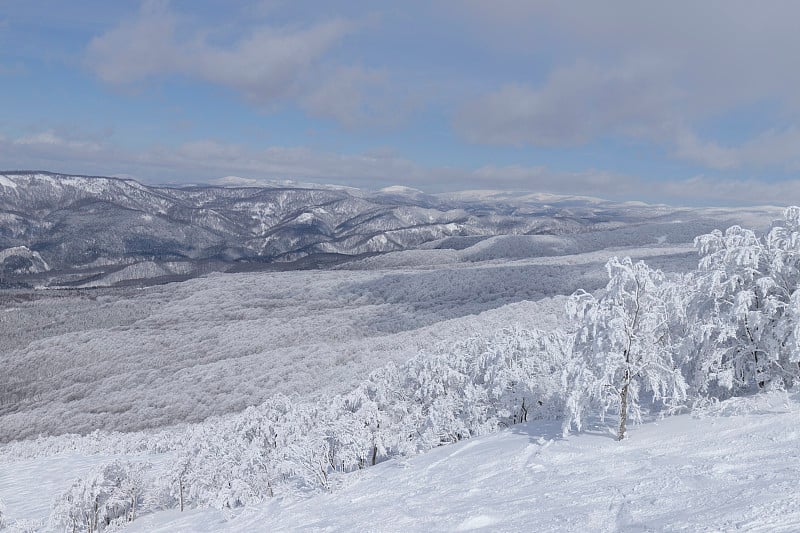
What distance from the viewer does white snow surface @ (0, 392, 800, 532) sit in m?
12.9

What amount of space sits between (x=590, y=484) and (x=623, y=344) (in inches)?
264

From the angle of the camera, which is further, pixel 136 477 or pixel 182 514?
pixel 136 477

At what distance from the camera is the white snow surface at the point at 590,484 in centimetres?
1291

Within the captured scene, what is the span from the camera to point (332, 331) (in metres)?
134

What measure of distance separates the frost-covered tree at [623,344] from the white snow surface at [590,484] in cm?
204

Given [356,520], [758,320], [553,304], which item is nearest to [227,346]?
[553,304]

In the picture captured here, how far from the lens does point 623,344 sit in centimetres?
2094

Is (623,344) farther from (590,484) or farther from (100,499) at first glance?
(100,499)

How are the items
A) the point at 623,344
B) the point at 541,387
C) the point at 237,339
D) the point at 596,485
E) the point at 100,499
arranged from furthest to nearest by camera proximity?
the point at 237,339 < the point at 100,499 < the point at 541,387 < the point at 623,344 < the point at 596,485

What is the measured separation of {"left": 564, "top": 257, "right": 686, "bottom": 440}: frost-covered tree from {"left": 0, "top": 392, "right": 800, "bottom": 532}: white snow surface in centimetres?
204

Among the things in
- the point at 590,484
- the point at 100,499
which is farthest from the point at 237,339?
the point at 590,484

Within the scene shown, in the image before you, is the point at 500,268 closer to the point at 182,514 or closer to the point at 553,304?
the point at 553,304

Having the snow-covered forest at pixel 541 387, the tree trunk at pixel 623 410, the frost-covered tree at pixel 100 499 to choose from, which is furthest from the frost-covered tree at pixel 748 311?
the frost-covered tree at pixel 100 499

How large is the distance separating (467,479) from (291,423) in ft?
66.1
